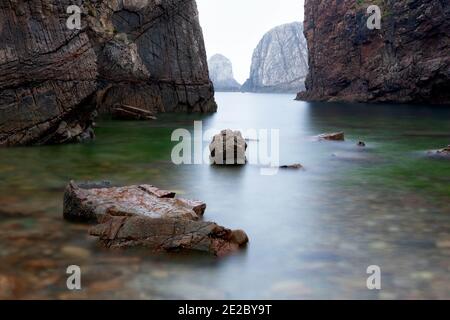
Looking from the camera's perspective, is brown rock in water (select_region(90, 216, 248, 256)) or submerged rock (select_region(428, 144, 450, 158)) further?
submerged rock (select_region(428, 144, 450, 158))

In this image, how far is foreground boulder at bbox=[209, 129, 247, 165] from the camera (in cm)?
1830

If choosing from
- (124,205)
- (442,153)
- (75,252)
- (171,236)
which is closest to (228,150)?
(442,153)

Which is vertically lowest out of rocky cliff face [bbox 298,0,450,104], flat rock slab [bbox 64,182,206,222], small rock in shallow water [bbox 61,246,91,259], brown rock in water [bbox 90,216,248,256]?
small rock in shallow water [bbox 61,246,91,259]

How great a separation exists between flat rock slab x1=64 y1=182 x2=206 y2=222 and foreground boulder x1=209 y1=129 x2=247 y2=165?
7391 millimetres

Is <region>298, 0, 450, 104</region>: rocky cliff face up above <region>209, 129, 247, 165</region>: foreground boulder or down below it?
above

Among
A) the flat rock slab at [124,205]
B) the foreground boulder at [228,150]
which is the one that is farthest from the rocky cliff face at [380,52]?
the flat rock slab at [124,205]

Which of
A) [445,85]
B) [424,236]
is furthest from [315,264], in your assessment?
[445,85]

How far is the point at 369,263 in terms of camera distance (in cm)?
788

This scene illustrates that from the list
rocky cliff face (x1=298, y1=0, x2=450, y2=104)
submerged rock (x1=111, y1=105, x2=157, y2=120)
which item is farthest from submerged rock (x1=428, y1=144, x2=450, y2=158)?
rocky cliff face (x1=298, y1=0, x2=450, y2=104)

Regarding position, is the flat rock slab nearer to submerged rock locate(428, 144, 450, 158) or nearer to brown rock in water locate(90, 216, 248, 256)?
brown rock in water locate(90, 216, 248, 256)

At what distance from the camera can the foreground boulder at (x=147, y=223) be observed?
27.3ft

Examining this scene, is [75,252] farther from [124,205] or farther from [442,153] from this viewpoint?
[442,153]

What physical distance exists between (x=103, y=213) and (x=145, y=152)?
11269 mm
